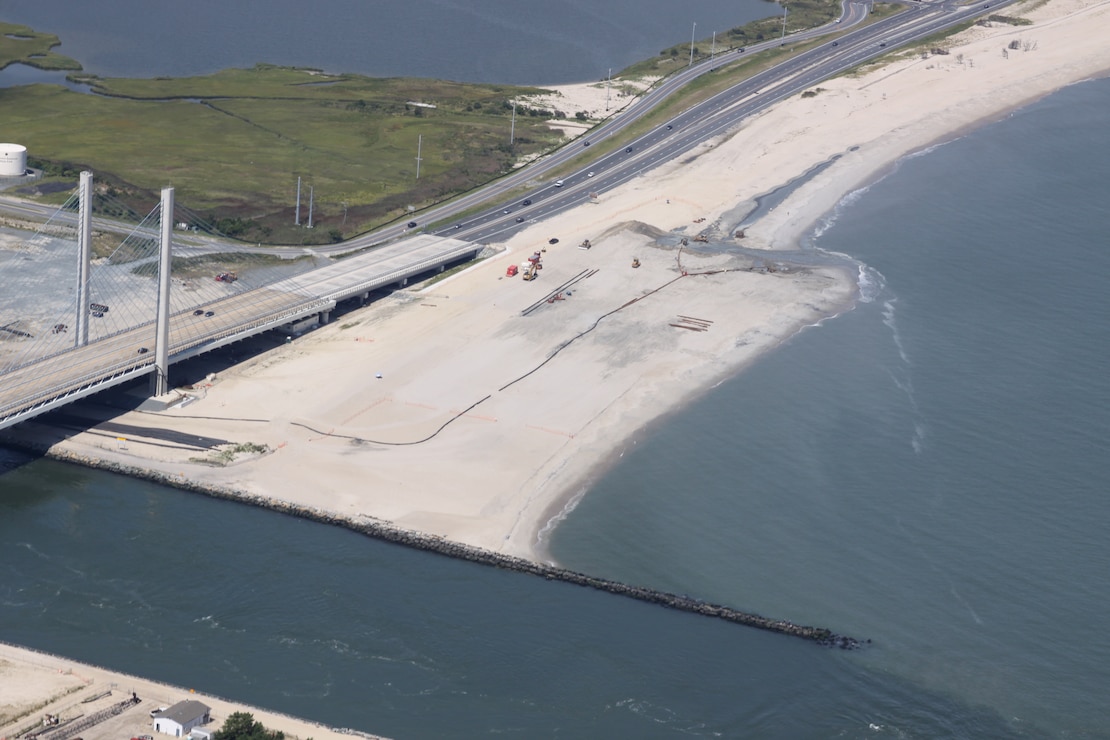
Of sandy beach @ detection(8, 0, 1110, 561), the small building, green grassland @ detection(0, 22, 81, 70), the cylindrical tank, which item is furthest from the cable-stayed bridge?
green grassland @ detection(0, 22, 81, 70)

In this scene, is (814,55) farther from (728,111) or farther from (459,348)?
(459,348)

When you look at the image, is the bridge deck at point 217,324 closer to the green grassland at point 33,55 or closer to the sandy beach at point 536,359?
the sandy beach at point 536,359

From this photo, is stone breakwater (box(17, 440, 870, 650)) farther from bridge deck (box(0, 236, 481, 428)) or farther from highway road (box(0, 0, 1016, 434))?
highway road (box(0, 0, 1016, 434))

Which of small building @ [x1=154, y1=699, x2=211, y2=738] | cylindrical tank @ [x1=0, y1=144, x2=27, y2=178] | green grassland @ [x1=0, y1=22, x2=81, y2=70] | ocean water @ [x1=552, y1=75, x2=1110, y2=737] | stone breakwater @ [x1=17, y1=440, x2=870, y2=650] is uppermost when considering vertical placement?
green grassland @ [x1=0, y1=22, x2=81, y2=70]

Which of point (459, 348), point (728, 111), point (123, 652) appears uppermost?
point (728, 111)

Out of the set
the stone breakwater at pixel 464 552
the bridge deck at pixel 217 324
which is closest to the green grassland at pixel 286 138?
the bridge deck at pixel 217 324

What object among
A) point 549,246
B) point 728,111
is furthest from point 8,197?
point 728,111
